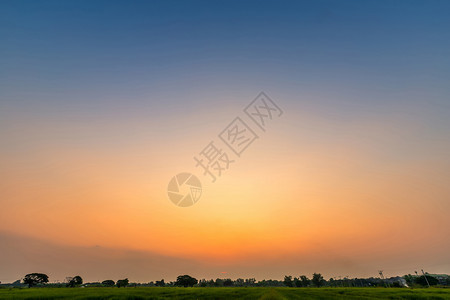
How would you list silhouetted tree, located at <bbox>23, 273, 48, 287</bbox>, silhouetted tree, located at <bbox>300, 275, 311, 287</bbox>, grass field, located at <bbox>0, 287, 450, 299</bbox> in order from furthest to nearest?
1. silhouetted tree, located at <bbox>300, 275, 311, 287</bbox>
2. silhouetted tree, located at <bbox>23, 273, 48, 287</bbox>
3. grass field, located at <bbox>0, 287, 450, 299</bbox>

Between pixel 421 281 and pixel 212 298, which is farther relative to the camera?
pixel 421 281

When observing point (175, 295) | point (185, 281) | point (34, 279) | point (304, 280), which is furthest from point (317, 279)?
point (34, 279)

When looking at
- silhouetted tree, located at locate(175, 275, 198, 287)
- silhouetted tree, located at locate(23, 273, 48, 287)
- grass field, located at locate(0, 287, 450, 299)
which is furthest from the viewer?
silhouetted tree, located at locate(175, 275, 198, 287)

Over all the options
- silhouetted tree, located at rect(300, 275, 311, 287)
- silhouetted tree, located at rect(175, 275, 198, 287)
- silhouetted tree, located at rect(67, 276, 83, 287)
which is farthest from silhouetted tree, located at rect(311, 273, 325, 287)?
silhouetted tree, located at rect(67, 276, 83, 287)

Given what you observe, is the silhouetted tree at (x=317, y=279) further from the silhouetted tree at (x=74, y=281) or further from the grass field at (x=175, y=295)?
the silhouetted tree at (x=74, y=281)

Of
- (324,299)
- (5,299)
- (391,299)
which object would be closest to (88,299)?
(5,299)

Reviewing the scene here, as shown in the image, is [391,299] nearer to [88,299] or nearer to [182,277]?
[88,299]

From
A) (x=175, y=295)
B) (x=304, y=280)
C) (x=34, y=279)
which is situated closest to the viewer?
(x=175, y=295)

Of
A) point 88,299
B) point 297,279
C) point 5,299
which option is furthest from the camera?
point 297,279

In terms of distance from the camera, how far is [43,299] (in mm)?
24953

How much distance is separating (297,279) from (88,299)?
137344 mm

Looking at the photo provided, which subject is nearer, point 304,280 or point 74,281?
point 74,281

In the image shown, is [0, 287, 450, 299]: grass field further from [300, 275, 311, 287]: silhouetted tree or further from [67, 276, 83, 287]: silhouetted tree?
[300, 275, 311, 287]: silhouetted tree

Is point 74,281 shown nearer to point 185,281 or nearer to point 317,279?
point 185,281
